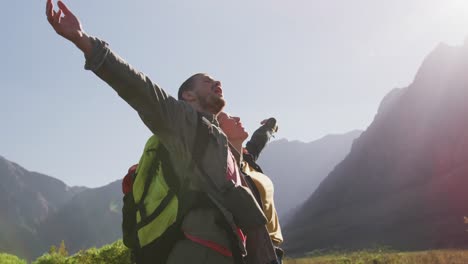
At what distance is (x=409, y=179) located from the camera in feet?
311

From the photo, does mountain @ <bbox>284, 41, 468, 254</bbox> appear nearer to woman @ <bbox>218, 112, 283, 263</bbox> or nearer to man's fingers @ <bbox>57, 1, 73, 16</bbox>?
woman @ <bbox>218, 112, 283, 263</bbox>

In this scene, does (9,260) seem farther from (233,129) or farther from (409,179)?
(409,179)

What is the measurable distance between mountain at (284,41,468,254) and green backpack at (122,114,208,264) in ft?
222

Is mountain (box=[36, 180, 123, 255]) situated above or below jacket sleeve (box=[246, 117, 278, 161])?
above

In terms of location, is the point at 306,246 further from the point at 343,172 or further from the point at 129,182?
the point at 129,182

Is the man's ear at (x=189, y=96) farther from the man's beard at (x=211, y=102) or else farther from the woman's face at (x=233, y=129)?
the woman's face at (x=233, y=129)

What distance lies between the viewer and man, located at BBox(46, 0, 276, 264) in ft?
7.13

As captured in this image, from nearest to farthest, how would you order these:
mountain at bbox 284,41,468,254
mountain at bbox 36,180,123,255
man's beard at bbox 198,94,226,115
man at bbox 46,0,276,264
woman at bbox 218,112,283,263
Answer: man at bbox 46,0,276,264
man's beard at bbox 198,94,226,115
woman at bbox 218,112,283,263
mountain at bbox 284,41,468,254
mountain at bbox 36,180,123,255

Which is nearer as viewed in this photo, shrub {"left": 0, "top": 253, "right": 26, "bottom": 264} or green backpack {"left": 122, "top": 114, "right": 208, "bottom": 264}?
green backpack {"left": 122, "top": 114, "right": 208, "bottom": 264}

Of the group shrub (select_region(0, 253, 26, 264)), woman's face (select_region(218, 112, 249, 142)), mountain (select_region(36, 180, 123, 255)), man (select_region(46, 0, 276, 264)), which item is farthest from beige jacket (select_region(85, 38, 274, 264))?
mountain (select_region(36, 180, 123, 255))

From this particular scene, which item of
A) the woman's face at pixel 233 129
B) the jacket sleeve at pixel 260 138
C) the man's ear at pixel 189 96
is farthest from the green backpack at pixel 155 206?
the jacket sleeve at pixel 260 138

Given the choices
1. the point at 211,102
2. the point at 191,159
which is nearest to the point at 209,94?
the point at 211,102

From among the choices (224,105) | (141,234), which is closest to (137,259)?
(141,234)

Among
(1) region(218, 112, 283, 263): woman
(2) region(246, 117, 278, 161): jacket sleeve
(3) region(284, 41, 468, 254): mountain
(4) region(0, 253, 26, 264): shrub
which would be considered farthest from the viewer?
(3) region(284, 41, 468, 254): mountain
